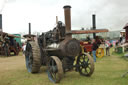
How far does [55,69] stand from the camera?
15.0ft

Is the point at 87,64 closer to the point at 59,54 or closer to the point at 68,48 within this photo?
the point at 68,48

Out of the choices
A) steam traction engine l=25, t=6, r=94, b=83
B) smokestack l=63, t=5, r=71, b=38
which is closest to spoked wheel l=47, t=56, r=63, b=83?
steam traction engine l=25, t=6, r=94, b=83

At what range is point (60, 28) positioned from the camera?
551cm

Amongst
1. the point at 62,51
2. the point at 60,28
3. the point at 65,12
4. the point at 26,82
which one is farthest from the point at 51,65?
the point at 65,12

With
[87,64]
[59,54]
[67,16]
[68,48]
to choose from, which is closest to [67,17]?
[67,16]

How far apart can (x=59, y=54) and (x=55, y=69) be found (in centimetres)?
71

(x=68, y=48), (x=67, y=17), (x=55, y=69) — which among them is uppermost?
(x=67, y=17)

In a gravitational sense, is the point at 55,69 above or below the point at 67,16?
below

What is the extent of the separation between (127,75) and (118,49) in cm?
807

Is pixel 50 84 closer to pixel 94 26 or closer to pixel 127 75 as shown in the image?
pixel 127 75

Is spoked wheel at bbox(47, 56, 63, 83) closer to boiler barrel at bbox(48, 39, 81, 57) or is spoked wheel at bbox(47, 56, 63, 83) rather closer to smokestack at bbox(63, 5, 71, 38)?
boiler barrel at bbox(48, 39, 81, 57)

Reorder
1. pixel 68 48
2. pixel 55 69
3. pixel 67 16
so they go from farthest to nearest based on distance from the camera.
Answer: pixel 67 16, pixel 68 48, pixel 55 69

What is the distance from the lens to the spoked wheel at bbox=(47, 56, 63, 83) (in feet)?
14.1

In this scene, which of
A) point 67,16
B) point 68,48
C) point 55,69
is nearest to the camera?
point 55,69
